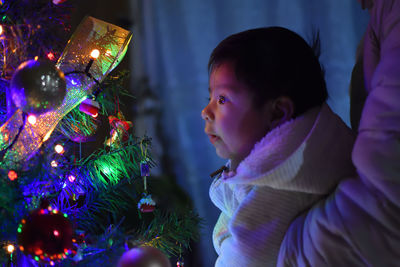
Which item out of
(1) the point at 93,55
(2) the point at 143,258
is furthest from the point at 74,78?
(2) the point at 143,258

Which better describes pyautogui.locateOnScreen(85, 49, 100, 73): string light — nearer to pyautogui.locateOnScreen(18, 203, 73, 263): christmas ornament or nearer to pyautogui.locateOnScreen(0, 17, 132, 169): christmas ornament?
pyautogui.locateOnScreen(0, 17, 132, 169): christmas ornament

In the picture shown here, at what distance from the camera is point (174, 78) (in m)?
1.19

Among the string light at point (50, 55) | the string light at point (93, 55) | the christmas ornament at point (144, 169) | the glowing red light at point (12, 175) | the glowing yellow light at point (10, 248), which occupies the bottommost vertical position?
the christmas ornament at point (144, 169)

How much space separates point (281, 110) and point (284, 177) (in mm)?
148

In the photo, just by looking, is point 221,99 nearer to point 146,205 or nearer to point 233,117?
point 233,117

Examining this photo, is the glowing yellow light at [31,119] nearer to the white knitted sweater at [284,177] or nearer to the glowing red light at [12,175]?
the glowing red light at [12,175]

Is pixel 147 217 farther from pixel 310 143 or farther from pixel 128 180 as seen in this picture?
pixel 310 143

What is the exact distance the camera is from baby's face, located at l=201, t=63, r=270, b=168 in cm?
63

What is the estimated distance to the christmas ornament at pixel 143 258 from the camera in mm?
469

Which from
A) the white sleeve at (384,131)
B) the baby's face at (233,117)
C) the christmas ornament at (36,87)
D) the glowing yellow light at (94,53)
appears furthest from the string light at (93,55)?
the white sleeve at (384,131)

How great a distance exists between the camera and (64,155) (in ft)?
2.30

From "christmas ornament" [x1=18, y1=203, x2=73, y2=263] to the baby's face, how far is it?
0.31 metres

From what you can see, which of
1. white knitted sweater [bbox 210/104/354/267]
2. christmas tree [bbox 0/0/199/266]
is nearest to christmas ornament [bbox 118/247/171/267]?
christmas tree [bbox 0/0/199/266]

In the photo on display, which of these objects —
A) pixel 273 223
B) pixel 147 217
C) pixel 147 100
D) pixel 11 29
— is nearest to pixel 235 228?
pixel 273 223
